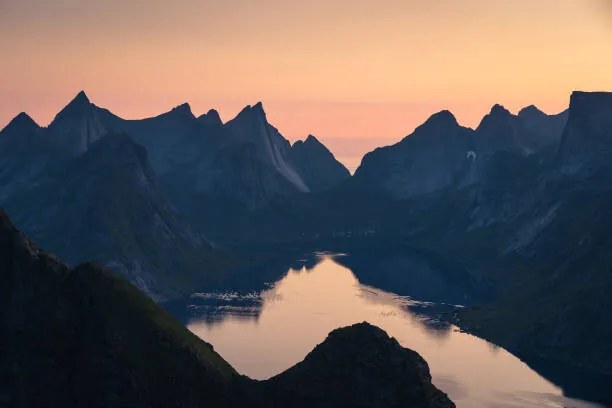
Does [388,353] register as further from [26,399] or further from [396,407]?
[26,399]

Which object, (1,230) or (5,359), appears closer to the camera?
(5,359)

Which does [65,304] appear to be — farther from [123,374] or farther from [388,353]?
[388,353]

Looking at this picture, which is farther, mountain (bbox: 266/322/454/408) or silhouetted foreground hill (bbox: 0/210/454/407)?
mountain (bbox: 266/322/454/408)

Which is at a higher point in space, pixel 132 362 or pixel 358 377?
pixel 132 362

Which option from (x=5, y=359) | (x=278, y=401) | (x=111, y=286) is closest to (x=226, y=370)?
(x=278, y=401)

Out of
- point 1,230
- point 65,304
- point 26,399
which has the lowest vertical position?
point 26,399

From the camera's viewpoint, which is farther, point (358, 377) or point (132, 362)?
point (358, 377)

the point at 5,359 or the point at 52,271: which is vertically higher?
the point at 52,271

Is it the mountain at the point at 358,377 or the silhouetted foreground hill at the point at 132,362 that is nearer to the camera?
the silhouetted foreground hill at the point at 132,362
